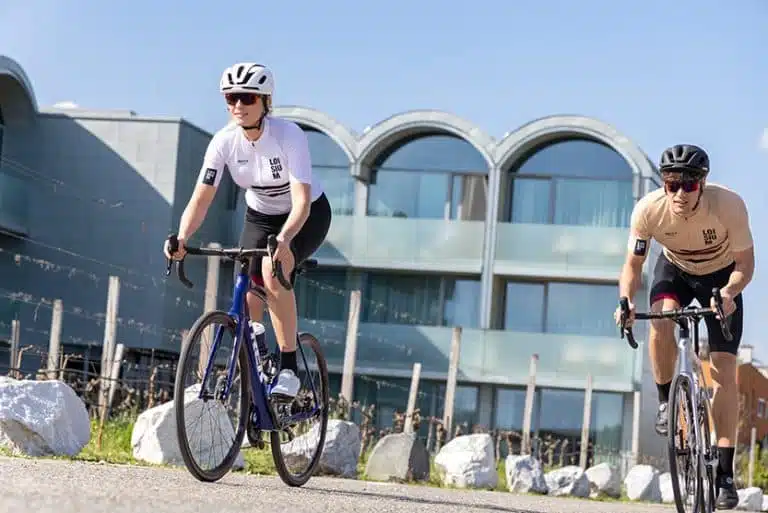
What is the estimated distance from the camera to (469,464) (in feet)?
50.9

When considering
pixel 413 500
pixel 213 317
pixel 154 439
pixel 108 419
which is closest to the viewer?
pixel 213 317

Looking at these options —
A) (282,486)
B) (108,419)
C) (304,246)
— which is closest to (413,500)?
(282,486)

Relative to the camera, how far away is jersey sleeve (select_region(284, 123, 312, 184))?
304 inches

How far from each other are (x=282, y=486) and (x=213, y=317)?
1.19 metres

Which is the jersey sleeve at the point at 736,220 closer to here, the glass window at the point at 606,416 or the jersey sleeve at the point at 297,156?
the jersey sleeve at the point at 297,156

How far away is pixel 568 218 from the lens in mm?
35938

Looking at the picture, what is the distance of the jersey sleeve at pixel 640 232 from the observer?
7910 mm

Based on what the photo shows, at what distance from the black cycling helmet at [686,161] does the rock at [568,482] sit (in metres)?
9.17

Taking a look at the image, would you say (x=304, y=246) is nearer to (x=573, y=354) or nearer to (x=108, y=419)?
(x=108, y=419)

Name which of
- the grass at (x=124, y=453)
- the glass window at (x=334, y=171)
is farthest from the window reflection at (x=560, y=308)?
the grass at (x=124, y=453)

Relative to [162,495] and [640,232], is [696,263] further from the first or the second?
[162,495]

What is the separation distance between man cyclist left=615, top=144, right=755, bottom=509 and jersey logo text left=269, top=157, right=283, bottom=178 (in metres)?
1.68

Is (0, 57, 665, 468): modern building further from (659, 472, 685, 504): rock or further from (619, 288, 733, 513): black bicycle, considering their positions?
(619, 288, 733, 513): black bicycle

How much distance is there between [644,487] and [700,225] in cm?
1296
